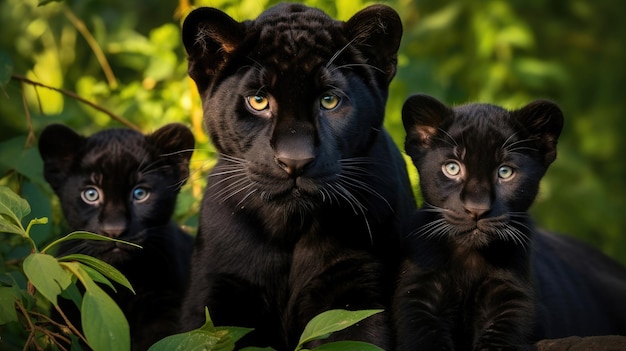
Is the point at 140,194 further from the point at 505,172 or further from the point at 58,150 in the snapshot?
the point at 505,172

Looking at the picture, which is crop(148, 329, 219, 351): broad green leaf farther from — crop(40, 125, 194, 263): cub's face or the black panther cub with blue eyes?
crop(40, 125, 194, 263): cub's face

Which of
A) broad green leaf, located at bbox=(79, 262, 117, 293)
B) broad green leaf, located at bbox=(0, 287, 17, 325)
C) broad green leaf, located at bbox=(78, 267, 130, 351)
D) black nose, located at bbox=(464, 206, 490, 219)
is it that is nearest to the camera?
broad green leaf, located at bbox=(78, 267, 130, 351)

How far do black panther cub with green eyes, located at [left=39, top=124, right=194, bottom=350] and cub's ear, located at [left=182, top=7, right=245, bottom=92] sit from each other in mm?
729

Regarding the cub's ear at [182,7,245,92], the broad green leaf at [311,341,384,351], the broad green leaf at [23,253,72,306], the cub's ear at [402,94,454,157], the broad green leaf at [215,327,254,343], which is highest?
the cub's ear at [182,7,245,92]

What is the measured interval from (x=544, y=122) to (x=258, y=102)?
47.3 inches

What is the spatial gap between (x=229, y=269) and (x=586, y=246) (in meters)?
2.56

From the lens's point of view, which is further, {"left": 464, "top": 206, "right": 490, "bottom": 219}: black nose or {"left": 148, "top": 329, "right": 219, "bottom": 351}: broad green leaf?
{"left": 464, "top": 206, "right": 490, "bottom": 219}: black nose

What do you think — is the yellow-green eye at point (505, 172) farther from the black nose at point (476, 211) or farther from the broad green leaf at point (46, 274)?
the broad green leaf at point (46, 274)

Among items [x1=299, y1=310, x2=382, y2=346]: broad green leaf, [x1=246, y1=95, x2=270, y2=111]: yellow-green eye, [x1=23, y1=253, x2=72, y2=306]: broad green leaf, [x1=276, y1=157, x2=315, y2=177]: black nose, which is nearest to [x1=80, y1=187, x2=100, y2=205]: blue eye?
[x1=246, y1=95, x2=270, y2=111]: yellow-green eye

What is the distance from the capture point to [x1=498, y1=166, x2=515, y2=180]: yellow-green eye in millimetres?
4543

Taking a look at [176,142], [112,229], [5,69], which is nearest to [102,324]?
[112,229]

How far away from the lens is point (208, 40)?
456 centimetres

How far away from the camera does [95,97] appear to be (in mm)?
7508

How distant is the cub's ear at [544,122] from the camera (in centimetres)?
469
